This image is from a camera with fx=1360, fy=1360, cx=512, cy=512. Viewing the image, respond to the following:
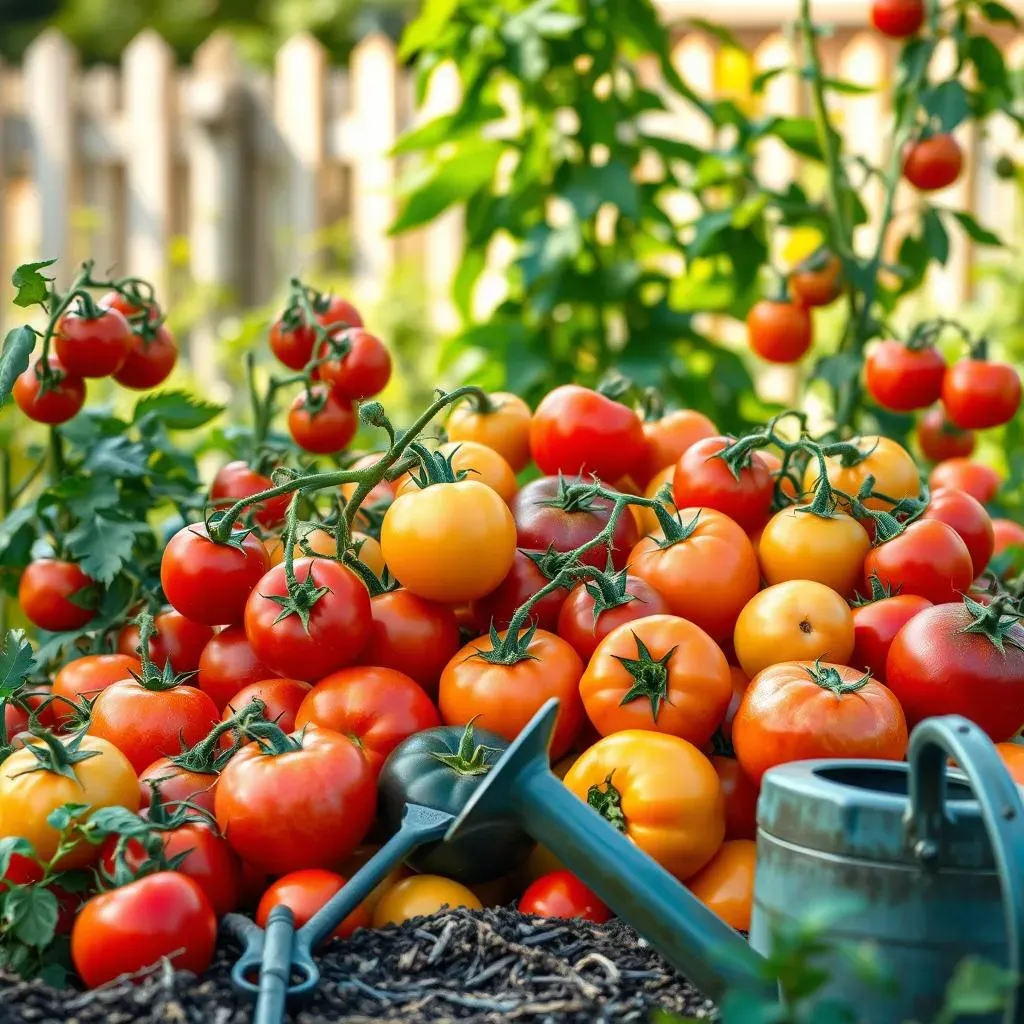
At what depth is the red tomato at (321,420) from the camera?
186 centimetres

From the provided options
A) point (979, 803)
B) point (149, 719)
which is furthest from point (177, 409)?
point (979, 803)

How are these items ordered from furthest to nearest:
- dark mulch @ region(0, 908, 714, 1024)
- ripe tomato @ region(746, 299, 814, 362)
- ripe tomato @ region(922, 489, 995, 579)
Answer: ripe tomato @ region(746, 299, 814, 362)
ripe tomato @ region(922, 489, 995, 579)
dark mulch @ region(0, 908, 714, 1024)

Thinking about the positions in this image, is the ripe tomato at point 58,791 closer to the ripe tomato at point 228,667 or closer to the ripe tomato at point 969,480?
the ripe tomato at point 228,667

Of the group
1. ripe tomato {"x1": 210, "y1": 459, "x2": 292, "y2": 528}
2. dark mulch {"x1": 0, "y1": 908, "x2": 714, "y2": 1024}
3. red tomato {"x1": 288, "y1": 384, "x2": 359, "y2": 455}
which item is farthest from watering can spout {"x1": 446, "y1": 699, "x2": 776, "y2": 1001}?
red tomato {"x1": 288, "y1": 384, "x2": 359, "y2": 455}

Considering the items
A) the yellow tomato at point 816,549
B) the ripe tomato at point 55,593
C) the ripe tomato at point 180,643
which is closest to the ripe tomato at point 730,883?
the yellow tomato at point 816,549

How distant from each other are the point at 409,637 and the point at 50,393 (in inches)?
25.7

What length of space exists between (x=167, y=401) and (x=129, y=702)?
0.71m

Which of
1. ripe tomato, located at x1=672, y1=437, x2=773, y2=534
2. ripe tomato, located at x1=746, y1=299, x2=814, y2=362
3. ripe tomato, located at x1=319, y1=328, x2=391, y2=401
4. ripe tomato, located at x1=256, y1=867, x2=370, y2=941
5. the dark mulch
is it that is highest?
ripe tomato, located at x1=746, y1=299, x2=814, y2=362

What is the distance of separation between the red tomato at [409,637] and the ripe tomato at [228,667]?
137 millimetres

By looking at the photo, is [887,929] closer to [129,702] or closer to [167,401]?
[129,702]

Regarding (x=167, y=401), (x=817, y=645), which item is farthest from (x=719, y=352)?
(x=817, y=645)

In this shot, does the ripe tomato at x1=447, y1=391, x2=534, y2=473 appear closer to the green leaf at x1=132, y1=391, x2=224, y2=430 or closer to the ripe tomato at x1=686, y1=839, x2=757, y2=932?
the green leaf at x1=132, y1=391, x2=224, y2=430

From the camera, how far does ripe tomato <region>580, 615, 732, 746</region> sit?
1.38 m

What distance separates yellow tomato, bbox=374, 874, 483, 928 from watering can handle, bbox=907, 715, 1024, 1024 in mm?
490
